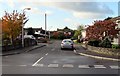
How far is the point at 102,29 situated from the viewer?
4100 centimetres

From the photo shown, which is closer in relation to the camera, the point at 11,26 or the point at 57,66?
the point at 57,66

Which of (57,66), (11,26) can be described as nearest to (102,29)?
(11,26)

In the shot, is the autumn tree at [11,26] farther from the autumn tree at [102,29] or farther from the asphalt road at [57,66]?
the asphalt road at [57,66]

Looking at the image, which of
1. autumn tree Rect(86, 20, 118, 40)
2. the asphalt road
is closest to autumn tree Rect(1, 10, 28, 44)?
autumn tree Rect(86, 20, 118, 40)

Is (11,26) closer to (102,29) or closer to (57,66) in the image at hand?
(102,29)

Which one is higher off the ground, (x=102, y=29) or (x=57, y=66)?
(x=102, y=29)

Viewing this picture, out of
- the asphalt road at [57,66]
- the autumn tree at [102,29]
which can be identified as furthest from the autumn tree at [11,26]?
the asphalt road at [57,66]

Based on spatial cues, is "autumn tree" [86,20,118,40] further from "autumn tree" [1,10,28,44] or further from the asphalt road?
the asphalt road

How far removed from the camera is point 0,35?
4069 centimetres

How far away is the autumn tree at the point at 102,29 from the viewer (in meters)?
40.0

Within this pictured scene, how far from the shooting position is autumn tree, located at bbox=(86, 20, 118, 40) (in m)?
40.0

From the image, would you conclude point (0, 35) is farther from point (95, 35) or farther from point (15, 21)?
point (95, 35)

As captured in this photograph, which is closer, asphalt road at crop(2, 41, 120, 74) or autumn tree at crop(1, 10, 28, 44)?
asphalt road at crop(2, 41, 120, 74)

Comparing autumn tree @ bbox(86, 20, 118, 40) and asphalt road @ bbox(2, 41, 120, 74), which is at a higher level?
autumn tree @ bbox(86, 20, 118, 40)
